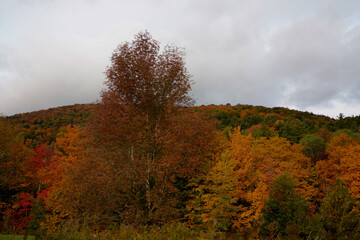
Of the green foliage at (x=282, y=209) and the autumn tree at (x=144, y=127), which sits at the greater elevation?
the autumn tree at (x=144, y=127)

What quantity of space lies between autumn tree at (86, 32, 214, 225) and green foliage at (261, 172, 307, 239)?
319 inches

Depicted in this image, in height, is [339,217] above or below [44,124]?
below

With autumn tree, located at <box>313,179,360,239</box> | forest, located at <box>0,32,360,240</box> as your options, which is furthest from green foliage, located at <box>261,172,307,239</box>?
autumn tree, located at <box>313,179,360,239</box>

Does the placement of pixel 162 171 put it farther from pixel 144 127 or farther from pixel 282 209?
pixel 282 209

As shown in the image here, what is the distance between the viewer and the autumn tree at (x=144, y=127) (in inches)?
570

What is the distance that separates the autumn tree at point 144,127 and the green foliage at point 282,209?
8115 mm

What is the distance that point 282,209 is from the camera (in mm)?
17953

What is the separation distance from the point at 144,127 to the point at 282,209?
13786mm

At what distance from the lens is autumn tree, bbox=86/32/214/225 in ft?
47.5

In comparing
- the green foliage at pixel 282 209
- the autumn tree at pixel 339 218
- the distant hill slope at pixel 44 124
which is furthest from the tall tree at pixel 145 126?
the autumn tree at pixel 339 218

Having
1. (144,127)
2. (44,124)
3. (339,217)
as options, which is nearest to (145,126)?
(144,127)

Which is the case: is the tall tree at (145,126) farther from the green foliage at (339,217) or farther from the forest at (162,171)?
the green foliage at (339,217)

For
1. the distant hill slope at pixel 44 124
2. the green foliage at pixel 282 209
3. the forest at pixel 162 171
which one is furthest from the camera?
the distant hill slope at pixel 44 124

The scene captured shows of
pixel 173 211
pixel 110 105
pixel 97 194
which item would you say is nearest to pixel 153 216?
pixel 173 211
